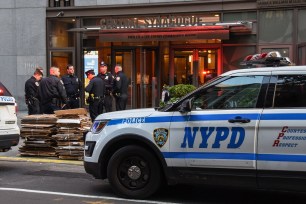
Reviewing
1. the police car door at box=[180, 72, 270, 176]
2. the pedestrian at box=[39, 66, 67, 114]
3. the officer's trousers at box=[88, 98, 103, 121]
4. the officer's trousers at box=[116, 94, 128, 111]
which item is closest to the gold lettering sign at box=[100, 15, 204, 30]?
the officer's trousers at box=[116, 94, 128, 111]

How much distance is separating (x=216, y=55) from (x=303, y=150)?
37.8 feet

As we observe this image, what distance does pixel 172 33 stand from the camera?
632 inches

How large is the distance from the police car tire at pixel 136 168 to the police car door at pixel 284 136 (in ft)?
4.77

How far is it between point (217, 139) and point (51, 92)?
21.1 feet

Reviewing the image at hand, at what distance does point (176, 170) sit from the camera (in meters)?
6.29

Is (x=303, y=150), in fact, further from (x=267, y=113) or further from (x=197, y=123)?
(x=197, y=123)

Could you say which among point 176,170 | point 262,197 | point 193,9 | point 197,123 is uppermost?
point 193,9

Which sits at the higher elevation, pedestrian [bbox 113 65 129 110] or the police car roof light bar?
the police car roof light bar

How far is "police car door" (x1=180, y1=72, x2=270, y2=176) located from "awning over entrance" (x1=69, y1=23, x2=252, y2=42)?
31.5 feet

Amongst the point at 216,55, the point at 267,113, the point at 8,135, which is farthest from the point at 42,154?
the point at 216,55

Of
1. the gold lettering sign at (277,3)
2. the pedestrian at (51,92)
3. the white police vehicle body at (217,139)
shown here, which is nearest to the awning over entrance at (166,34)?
the gold lettering sign at (277,3)

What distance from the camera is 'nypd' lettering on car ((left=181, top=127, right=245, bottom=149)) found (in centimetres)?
591

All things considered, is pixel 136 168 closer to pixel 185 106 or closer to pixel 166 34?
pixel 185 106

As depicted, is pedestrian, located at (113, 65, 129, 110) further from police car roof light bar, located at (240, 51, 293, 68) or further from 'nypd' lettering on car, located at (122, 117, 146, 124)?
'nypd' lettering on car, located at (122, 117, 146, 124)
